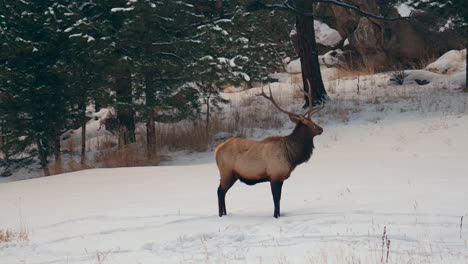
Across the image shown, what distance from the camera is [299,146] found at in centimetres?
781

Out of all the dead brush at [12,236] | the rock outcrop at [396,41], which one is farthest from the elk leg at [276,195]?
the rock outcrop at [396,41]

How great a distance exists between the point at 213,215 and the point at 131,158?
6.90m

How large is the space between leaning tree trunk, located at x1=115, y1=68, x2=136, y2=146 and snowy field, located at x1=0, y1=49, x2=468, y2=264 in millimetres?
1903

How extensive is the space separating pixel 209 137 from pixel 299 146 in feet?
27.4

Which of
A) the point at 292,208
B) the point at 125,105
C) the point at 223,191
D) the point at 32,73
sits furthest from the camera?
the point at 32,73

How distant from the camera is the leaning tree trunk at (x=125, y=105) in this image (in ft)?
47.2

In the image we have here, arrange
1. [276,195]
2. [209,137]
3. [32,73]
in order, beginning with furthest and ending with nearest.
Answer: [209,137] → [32,73] → [276,195]

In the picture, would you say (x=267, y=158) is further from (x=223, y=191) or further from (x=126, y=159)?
(x=126, y=159)

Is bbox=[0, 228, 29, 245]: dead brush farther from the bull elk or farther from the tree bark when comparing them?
the tree bark

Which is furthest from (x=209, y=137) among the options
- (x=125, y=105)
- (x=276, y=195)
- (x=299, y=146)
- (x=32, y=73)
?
(x=276, y=195)

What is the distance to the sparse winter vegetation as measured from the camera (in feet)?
21.7

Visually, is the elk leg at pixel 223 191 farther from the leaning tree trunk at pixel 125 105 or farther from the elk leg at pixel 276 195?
the leaning tree trunk at pixel 125 105

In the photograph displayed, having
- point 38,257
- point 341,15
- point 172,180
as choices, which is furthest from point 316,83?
point 38,257

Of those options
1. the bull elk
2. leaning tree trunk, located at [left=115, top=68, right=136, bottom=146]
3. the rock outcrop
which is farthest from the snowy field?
the rock outcrop
